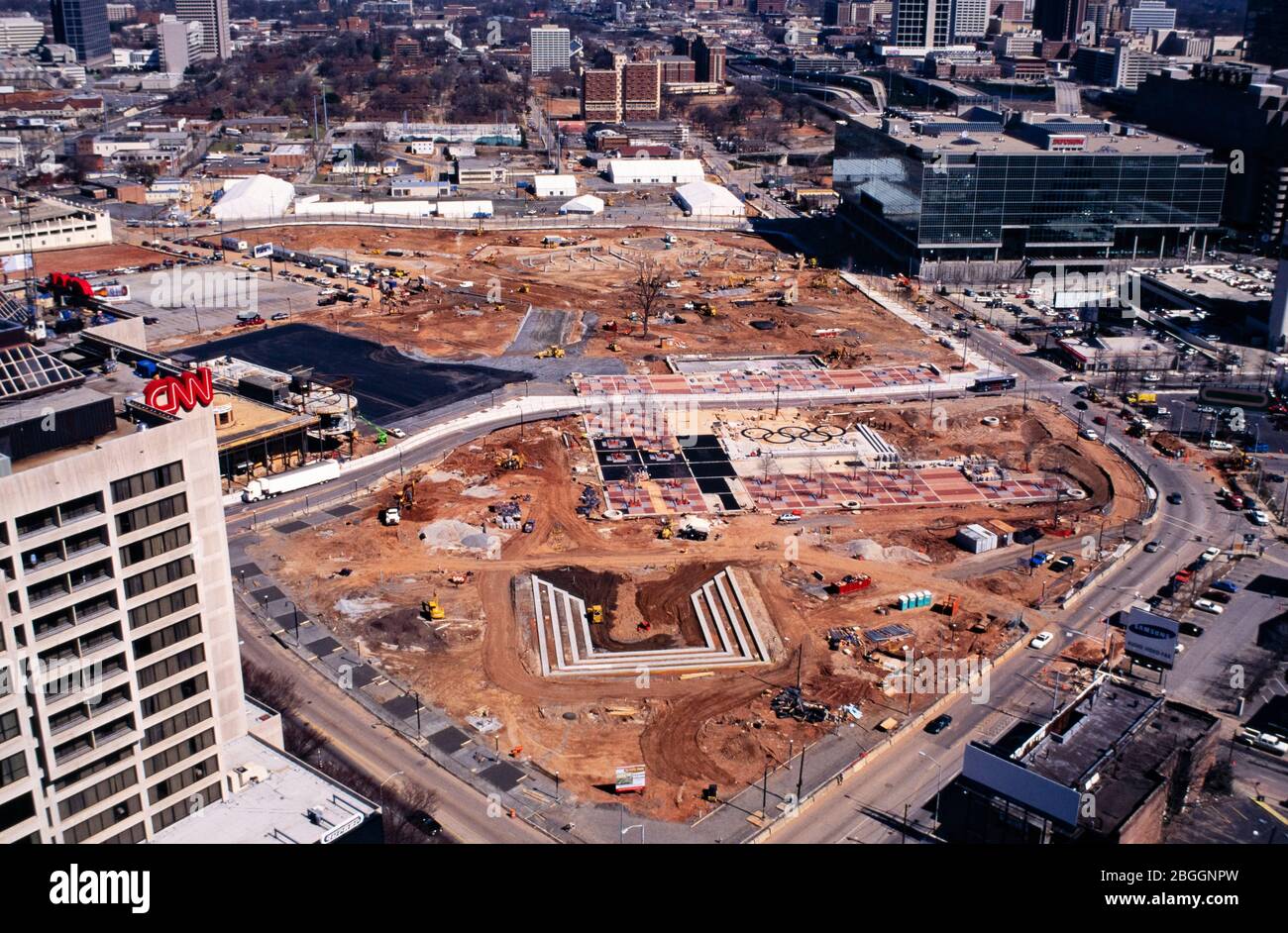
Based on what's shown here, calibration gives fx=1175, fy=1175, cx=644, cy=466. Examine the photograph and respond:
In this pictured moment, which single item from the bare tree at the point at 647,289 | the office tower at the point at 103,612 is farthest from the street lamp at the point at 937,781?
the bare tree at the point at 647,289

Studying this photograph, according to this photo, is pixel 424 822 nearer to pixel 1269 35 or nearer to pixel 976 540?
pixel 976 540

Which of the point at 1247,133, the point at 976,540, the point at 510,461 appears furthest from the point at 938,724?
the point at 1247,133

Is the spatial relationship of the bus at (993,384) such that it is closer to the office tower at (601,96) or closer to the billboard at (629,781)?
the billboard at (629,781)

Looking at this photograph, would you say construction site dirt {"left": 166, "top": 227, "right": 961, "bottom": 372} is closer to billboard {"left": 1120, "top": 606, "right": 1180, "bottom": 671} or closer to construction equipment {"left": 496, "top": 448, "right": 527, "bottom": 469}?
construction equipment {"left": 496, "top": 448, "right": 527, "bottom": 469}

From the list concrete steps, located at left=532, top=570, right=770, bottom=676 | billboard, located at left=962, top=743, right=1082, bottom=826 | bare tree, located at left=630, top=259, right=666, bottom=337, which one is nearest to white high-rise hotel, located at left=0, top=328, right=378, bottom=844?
concrete steps, located at left=532, top=570, right=770, bottom=676
